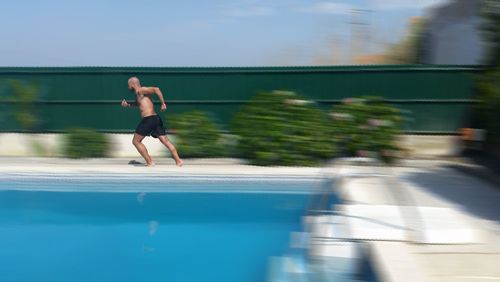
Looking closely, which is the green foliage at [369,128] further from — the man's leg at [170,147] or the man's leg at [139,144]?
the man's leg at [139,144]

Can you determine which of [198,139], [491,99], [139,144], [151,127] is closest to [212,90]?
[198,139]

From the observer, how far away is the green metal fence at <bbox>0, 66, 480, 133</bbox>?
945 cm

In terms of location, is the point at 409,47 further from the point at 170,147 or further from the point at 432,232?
the point at 432,232

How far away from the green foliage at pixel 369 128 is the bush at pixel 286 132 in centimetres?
25

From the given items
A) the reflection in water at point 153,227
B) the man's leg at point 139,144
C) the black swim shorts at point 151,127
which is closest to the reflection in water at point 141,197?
the reflection in water at point 153,227

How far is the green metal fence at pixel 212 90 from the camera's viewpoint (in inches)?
372

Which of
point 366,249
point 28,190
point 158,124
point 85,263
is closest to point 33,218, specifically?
point 28,190

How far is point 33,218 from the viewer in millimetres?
6762

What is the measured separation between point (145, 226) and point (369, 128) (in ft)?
12.9

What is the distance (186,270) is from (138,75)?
5.55 m

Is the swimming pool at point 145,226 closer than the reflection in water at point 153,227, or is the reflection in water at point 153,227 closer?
the swimming pool at point 145,226

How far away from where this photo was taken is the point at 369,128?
334 inches

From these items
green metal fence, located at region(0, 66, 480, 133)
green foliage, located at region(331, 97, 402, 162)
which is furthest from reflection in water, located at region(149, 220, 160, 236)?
green metal fence, located at region(0, 66, 480, 133)

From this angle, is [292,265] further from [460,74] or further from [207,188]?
[460,74]
